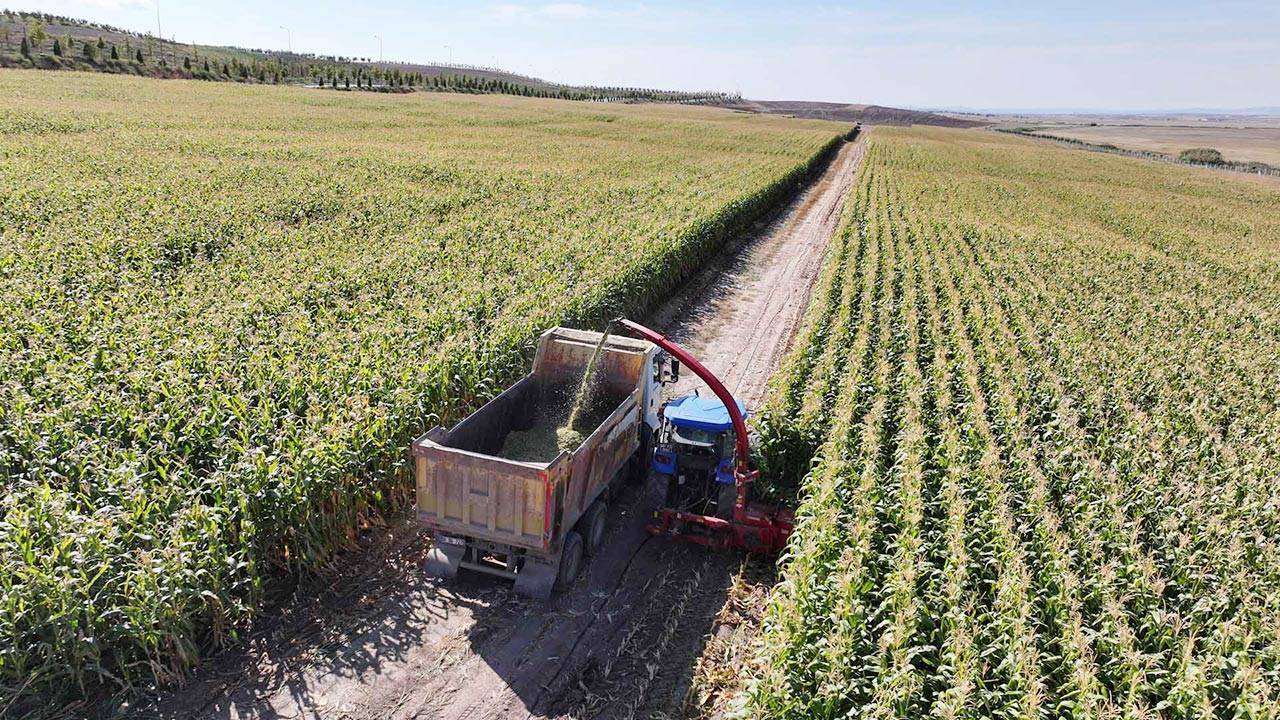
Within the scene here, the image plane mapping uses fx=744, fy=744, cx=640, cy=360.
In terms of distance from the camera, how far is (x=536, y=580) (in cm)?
842

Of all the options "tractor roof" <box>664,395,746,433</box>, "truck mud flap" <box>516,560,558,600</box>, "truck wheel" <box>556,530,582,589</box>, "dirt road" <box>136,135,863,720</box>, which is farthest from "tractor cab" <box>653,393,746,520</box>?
"truck mud flap" <box>516,560,558,600</box>

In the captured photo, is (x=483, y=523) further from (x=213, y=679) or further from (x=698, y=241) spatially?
(x=698, y=241)

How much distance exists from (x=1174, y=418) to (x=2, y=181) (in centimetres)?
3003

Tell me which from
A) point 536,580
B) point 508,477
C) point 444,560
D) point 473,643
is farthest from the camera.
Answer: point 444,560

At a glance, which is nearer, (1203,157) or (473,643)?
(473,643)

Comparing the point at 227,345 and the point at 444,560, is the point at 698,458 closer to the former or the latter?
the point at 444,560

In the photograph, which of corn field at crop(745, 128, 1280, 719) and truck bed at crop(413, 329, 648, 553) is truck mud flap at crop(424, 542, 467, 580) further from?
corn field at crop(745, 128, 1280, 719)

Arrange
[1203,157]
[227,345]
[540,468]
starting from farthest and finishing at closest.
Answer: [1203,157] < [227,345] < [540,468]

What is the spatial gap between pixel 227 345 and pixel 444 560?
538cm

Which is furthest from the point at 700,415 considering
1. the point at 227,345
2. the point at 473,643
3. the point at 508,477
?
the point at 227,345

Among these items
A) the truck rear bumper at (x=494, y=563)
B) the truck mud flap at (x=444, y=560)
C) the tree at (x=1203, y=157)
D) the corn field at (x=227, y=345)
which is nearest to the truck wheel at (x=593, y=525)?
the truck rear bumper at (x=494, y=563)

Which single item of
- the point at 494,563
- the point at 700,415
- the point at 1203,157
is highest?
the point at 1203,157

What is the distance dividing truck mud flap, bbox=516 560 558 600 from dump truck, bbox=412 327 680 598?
11mm

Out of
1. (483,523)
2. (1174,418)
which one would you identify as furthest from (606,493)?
(1174,418)
